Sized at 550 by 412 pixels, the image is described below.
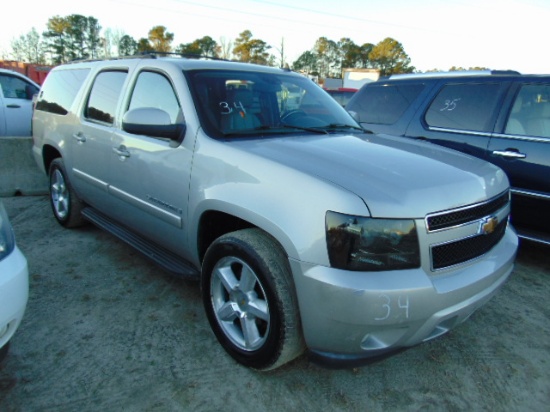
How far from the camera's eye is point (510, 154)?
367cm

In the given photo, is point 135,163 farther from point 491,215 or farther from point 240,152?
point 491,215

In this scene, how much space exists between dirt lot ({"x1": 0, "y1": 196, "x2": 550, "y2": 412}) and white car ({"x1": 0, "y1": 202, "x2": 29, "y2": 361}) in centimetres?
44

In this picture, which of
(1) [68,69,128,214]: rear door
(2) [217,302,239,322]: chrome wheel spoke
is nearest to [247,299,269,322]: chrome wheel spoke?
(2) [217,302,239,322]: chrome wheel spoke

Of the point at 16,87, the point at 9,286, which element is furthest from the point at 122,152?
the point at 16,87

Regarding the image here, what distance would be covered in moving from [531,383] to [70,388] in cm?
252

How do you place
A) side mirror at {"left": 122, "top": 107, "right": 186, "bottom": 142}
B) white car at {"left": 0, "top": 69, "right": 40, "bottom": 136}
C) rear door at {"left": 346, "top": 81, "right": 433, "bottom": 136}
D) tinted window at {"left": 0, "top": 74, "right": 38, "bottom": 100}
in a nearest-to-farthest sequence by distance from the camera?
side mirror at {"left": 122, "top": 107, "right": 186, "bottom": 142} < rear door at {"left": 346, "top": 81, "right": 433, "bottom": 136} < white car at {"left": 0, "top": 69, "right": 40, "bottom": 136} < tinted window at {"left": 0, "top": 74, "right": 38, "bottom": 100}

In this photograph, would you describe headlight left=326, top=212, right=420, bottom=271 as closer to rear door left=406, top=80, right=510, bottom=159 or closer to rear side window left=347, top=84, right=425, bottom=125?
rear door left=406, top=80, right=510, bottom=159

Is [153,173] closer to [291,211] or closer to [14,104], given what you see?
[291,211]

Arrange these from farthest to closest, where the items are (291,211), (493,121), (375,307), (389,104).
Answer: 1. (389,104)
2. (493,121)
3. (291,211)
4. (375,307)

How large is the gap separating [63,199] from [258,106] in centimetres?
272

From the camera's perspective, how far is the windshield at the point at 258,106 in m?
2.59

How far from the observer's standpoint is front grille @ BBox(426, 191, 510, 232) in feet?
6.00

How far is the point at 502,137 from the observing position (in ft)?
12.4

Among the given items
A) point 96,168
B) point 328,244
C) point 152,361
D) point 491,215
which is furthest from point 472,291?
point 96,168
